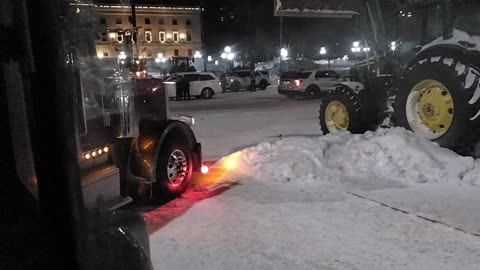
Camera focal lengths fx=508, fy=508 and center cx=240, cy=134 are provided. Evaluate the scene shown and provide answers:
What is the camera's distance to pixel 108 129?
354 cm

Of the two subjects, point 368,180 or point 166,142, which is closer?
point 166,142

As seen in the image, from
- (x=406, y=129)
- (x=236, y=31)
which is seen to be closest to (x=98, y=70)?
(x=406, y=129)

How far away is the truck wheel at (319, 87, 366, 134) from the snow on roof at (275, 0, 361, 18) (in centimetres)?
198

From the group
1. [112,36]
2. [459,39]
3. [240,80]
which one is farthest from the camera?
[240,80]

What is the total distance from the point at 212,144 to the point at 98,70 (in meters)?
8.25

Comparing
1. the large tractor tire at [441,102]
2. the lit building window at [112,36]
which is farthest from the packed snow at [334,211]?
the lit building window at [112,36]

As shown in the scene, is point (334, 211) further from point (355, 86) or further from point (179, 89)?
point (179, 89)

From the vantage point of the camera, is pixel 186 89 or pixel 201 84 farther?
pixel 201 84

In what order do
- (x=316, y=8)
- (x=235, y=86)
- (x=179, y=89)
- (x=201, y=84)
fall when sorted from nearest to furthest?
(x=316, y=8) → (x=179, y=89) → (x=201, y=84) → (x=235, y=86)

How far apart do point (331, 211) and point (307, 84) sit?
21.5 meters

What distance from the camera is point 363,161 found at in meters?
7.43

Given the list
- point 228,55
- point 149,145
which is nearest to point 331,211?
point 149,145

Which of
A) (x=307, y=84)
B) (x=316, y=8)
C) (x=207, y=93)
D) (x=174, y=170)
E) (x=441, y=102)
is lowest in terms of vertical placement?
(x=207, y=93)

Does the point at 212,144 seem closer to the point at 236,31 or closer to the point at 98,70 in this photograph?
the point at 98,70
